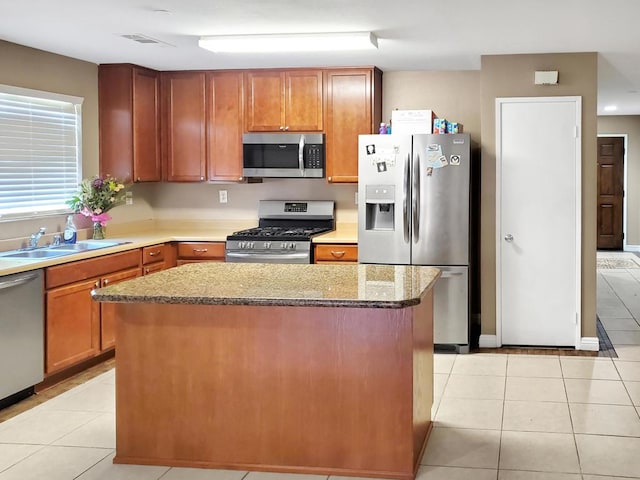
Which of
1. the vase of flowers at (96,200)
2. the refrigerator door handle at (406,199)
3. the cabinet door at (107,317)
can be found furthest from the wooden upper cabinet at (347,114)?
the cabinet door at (107,317)

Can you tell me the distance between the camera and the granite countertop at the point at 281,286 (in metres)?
3.23

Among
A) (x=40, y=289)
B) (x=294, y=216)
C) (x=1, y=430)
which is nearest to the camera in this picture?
(x=1, y=430)

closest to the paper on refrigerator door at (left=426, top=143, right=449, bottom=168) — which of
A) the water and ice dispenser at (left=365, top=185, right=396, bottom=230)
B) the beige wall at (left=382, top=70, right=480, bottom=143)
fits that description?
the water and ice dispenser at (left=365, top=185, right=396, bottom=230)

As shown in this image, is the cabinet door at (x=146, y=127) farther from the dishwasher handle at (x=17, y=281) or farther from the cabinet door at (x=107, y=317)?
the dishwasher handle at (x=17, y=281)

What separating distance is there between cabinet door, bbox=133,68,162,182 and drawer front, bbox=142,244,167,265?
67 cm

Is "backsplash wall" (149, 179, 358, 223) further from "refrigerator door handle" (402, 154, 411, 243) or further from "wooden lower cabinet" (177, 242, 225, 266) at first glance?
"refrigerator door handle" (402, 154, 411, 243)

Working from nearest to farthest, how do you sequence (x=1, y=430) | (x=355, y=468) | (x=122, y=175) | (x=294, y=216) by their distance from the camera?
(x=355, y=468) < (x=1, y=430) < (x=122, y=175) < (x=294, y=216)

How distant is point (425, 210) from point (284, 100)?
1.50 meters

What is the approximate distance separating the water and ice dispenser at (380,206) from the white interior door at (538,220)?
0.81 meters

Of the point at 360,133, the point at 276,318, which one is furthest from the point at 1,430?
the point at 360,133

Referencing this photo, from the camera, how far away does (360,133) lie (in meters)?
6.27

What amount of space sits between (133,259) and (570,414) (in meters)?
3.17

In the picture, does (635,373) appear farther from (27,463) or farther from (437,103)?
(27,463)

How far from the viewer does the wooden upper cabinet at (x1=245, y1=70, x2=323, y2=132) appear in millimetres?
6312
